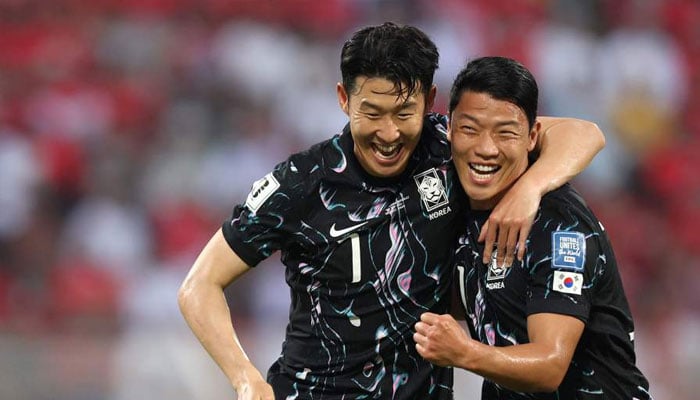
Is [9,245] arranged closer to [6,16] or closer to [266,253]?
[6,16]

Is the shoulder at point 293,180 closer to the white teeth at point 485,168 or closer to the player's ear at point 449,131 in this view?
the player's ear at point 449,131

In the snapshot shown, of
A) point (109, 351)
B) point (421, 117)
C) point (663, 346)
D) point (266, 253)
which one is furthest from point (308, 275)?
point (663, 346)

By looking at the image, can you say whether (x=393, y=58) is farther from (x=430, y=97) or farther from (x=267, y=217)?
(x=267, y=217)

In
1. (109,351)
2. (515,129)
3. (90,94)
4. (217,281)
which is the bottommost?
(109,351)

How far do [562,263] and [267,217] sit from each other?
1007 millimetres

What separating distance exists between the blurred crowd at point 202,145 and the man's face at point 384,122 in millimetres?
3490

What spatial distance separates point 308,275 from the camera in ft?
13.4

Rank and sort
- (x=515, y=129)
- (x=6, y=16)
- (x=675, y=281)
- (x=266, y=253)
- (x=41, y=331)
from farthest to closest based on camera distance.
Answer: (x=6, y=16)
(x=675, y=281)
(x=41, y=331)
(x=266, y=253)
(x=515, y=129)

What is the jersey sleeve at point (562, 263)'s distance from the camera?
3.58m

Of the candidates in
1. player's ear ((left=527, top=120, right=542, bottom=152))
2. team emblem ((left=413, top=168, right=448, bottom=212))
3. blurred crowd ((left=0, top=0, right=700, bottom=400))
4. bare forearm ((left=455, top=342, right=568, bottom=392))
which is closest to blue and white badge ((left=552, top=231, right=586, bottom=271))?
bare forearm ((left=455, top=342, right=568, bottom=392))

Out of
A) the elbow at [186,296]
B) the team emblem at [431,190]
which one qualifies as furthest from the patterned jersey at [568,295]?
the elbow at [186,296]

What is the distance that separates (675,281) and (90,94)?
483 centimetres

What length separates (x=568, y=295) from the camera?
141 inches

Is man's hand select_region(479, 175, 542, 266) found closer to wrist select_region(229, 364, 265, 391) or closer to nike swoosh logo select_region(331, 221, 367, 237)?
nike swoosh logo select_region(331, 221, 367, 237)
